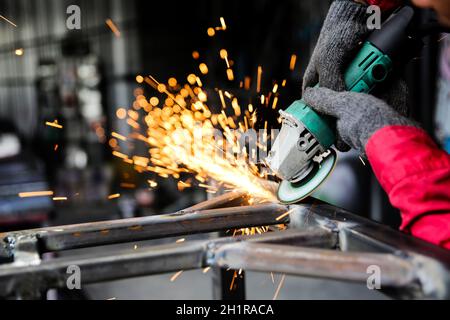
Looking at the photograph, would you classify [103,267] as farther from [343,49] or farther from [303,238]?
[343,49]

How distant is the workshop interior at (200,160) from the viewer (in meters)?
0.97

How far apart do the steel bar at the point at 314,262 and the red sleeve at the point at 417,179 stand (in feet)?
0.55

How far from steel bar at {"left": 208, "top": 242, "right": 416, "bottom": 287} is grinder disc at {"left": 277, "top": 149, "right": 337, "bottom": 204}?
1.46 ft

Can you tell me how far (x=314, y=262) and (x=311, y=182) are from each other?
520mm

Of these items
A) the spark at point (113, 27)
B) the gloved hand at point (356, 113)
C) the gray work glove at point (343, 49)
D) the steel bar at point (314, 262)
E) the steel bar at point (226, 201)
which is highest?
the spark at point (113, 27)

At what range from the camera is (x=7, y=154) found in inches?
195

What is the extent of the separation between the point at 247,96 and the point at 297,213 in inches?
156

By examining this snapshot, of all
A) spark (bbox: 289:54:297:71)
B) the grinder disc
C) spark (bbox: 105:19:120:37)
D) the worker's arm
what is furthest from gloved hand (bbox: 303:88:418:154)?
spark (bbox: 105:19:120:37)

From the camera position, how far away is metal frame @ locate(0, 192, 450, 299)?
87 centimetres

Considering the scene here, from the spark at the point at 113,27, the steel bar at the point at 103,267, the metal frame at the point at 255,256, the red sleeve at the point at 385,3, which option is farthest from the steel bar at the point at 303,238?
the spark at the point at 113,27

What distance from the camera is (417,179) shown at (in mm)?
1010

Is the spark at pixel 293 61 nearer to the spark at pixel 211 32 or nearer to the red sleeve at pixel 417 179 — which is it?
the spark at pixel 211 32

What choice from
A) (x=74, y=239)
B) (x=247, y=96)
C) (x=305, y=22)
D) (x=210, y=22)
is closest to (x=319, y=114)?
(x=74, y=239)

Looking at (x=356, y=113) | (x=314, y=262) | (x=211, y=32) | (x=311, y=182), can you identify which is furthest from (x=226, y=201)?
(x=211, y=32)
